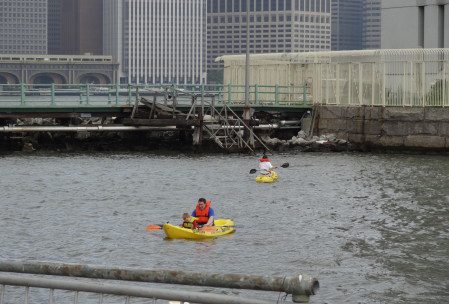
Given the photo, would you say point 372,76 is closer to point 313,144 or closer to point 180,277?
point 313,144

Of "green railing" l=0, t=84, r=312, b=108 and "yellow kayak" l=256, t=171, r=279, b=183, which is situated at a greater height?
"green railing" l=0, t=84, r=312, b=108

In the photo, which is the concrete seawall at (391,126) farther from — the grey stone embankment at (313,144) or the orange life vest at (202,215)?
the orange life vest at (202,215)

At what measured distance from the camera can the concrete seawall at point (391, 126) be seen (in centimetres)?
6575

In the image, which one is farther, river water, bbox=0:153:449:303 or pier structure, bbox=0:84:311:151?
pier structure, bbox=0:84:311:151

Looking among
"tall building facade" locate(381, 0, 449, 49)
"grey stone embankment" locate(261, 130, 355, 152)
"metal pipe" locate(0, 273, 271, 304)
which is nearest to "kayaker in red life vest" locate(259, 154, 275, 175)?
"grey stone embankment" locate(261, 130, 355, 152)

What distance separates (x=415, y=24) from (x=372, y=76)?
13.9 metres

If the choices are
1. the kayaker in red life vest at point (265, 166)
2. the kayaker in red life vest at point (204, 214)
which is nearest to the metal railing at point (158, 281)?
the kayaker in red life vest at point (204, 214)

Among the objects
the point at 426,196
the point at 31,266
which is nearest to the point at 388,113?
the point at 426,196

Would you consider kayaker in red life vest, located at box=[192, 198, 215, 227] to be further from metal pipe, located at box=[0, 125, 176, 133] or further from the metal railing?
metal pipe, located at box=[0, 125, 176, 133]

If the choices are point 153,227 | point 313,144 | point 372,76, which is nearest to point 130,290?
point 153,227

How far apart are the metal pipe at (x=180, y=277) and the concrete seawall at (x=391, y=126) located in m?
54.9

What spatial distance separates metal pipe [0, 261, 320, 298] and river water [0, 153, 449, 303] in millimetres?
12594

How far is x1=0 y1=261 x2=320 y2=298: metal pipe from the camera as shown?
36.5ft

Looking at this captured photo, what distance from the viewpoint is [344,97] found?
73.6m
